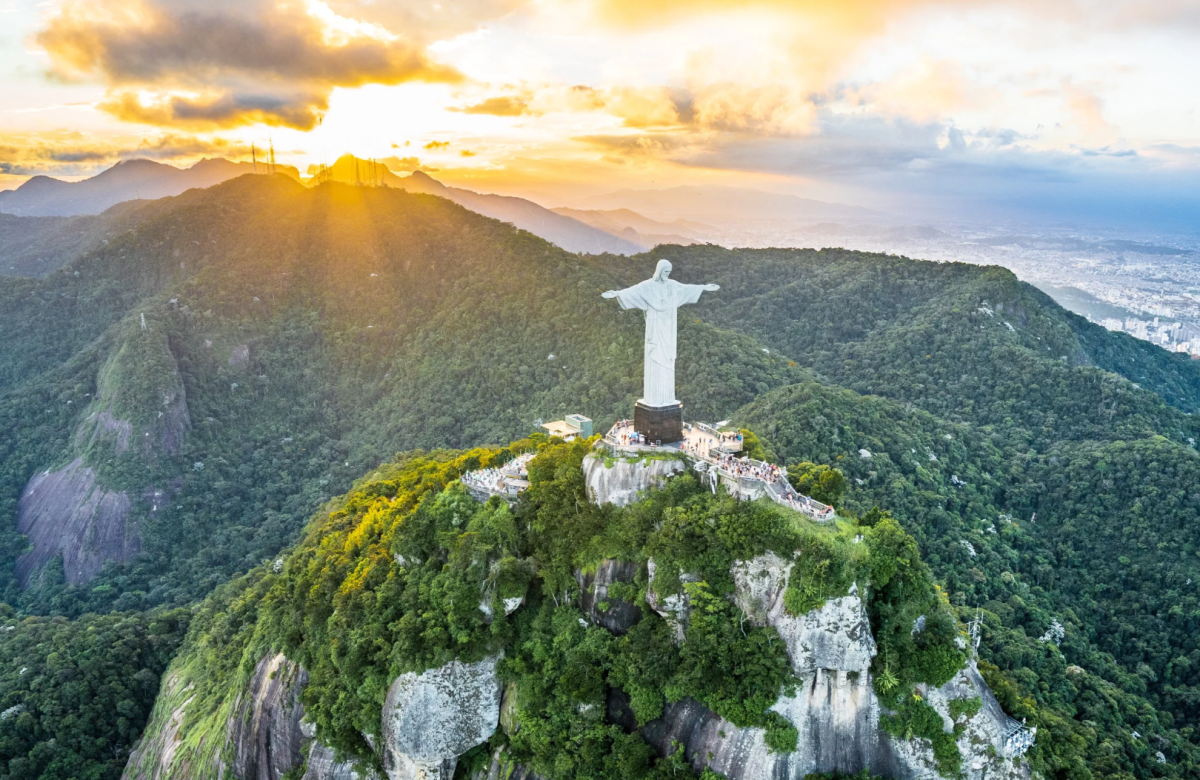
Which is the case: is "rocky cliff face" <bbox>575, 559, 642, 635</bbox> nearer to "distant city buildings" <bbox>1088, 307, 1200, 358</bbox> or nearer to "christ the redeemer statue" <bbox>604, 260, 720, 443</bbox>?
"christ the redeemer statue" <bbox>604, 260, 720, 443</bbox>

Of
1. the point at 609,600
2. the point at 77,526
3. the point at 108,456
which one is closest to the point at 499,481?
the point at 609,600

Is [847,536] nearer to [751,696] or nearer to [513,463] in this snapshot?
[751,696]

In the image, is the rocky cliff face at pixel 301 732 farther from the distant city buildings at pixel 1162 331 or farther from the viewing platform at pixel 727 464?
the distant city buildings at pixel 1162 331

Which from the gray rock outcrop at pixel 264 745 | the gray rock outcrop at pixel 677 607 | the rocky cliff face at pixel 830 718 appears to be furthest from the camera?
the gray rock outcrop at pixel 264 745

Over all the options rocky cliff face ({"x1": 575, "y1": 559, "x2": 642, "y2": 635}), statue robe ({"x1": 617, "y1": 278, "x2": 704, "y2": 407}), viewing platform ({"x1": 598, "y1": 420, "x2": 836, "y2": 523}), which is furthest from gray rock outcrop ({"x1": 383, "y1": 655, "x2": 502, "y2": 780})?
statue robe ({"x1": 617, "y1": 278, "x2": 704, "y2": 407})

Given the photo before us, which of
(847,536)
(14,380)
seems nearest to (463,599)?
(847,536)

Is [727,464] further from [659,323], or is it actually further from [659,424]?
[659,323]

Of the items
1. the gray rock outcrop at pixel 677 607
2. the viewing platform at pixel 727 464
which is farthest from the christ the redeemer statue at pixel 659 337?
the gray rock outcrop at pixel 677 607
